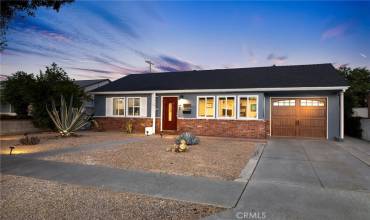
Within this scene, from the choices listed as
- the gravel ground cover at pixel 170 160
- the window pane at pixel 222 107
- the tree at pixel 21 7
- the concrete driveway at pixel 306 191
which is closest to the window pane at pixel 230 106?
the window pane at pixel 222 107

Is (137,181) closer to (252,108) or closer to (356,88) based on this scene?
(252,108)

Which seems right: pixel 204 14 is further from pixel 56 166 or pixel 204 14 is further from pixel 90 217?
pixel 90 217

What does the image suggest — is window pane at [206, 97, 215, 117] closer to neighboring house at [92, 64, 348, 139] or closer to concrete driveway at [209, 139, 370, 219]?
neighboring house at [92, 64, 348, 139]

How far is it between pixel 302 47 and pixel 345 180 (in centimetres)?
1349

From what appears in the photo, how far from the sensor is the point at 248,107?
43.9 feet

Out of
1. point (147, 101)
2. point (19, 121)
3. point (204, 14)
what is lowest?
point (19, 121)

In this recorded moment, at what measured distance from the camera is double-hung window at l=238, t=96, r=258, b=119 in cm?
1323

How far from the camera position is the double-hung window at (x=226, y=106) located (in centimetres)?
1371

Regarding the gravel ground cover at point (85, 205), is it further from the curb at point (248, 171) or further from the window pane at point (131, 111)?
the window pane at point (131, 111)

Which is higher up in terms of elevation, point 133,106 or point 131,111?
point 133,106

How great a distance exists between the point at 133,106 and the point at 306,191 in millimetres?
13361

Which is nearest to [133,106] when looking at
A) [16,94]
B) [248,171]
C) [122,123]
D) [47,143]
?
[122,123]

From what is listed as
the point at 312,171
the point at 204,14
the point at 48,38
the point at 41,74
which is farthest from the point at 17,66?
the point at 312,171

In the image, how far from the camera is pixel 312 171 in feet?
19.2
